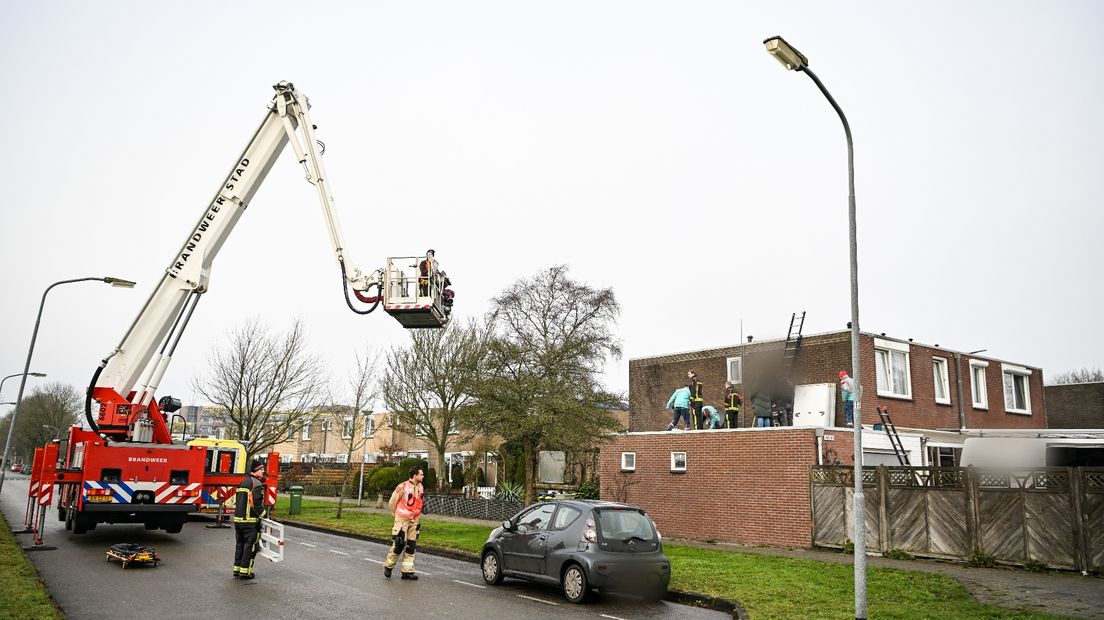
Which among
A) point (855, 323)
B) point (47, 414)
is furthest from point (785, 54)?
point (47, 414)

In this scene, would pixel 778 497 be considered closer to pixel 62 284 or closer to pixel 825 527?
pixel 825 527

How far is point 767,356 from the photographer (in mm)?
26047

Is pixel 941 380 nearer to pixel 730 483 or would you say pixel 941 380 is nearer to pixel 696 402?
pixel 696 402

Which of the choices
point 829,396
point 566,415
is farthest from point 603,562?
point 829,396

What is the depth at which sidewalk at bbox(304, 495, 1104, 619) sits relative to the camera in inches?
427

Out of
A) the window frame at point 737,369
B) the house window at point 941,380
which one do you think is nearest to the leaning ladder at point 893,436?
the house window at point 941,380

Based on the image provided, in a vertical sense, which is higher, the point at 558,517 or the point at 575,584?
the point at 558,517

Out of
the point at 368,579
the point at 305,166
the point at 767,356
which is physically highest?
the point at 305,166

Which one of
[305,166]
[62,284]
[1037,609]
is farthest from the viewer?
[62,284]

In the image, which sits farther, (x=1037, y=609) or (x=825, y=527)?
(x=825, y=527)

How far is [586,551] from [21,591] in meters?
7.18

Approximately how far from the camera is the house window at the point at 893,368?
23.8 m

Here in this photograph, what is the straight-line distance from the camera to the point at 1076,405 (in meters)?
35.5

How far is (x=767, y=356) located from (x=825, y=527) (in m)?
8.74
